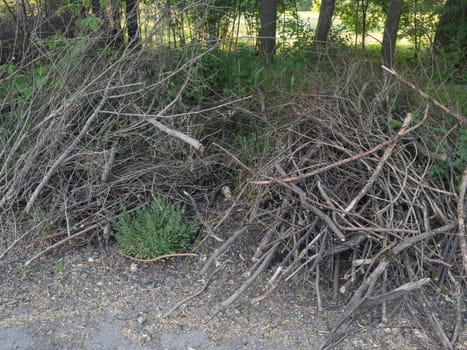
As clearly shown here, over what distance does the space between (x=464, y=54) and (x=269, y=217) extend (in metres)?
4.85

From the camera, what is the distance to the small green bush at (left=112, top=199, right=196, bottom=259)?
13.1 ft

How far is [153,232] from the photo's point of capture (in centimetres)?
398

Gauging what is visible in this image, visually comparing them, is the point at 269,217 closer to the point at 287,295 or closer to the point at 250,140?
the point at 287,295

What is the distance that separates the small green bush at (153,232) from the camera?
13.1 feet

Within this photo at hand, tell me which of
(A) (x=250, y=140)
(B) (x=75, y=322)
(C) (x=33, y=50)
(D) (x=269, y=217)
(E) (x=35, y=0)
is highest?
(E) (x=35, y=0)

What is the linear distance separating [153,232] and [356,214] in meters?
1.56

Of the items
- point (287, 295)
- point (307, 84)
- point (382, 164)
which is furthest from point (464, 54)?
point (287, 295)

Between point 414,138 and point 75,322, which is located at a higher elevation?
point 414,138

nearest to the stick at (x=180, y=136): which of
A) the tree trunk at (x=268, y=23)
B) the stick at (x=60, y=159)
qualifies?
the stick at (x=60, y=159)

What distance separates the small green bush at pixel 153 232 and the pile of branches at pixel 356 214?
15.9 inches

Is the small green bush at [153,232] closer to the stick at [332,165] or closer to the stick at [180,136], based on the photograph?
the stick at [180,136]

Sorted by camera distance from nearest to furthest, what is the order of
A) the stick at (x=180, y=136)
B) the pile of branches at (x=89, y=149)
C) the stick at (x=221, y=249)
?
the stick at (x=180, y=136) → the stick at (x=221, y=249) → the pile of branches at (x=89, y=149)

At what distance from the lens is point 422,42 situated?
8836 mm

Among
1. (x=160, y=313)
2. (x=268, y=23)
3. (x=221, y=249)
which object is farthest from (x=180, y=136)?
(x=268, y=23)
